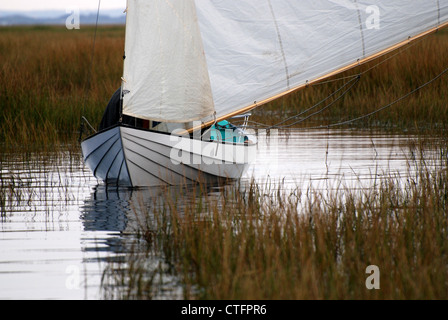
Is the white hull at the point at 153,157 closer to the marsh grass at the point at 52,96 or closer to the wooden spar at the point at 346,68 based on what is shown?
the wooden spar at the point at 346,68

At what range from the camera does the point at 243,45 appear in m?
9.92

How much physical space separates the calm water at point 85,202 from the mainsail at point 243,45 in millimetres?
1190

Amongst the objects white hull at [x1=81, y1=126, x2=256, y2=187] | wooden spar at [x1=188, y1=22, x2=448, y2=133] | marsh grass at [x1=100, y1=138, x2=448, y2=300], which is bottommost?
marsh grass at [x1=100, y1=138, x2=448, y2=300]

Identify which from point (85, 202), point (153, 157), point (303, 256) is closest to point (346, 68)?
point (153, 157)

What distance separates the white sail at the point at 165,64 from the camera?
372 inches

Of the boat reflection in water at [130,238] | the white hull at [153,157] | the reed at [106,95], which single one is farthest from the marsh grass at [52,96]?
the boat reflection in water at [130,238]

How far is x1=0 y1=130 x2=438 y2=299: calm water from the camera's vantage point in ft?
20.2

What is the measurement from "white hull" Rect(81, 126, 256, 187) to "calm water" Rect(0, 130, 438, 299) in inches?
10.5

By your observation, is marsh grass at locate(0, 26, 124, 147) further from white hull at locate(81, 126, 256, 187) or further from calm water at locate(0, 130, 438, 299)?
white hull at locate(81, 126, 256, 187)

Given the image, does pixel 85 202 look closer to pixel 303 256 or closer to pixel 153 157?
pixel 153 157

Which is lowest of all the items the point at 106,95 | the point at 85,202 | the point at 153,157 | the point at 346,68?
the point at 85,202

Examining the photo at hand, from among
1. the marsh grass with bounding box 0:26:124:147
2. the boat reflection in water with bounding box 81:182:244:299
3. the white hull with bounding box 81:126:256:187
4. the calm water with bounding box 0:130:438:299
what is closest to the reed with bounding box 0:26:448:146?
the marsh grass with bounding box 0:26:124:147

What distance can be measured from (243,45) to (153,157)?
1.83 m

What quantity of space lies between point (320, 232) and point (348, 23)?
14.3ft
